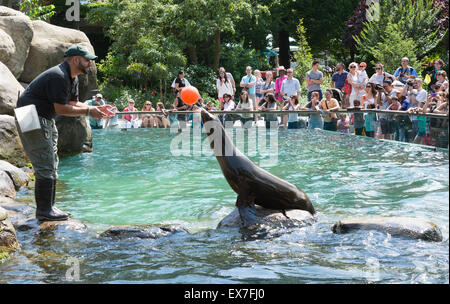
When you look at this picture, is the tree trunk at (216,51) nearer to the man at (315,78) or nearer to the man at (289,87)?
the man at (289,87)

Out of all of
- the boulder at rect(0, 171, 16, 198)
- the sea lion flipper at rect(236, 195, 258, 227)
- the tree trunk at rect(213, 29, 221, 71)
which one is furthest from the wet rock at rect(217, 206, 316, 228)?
the tree trunk at rect(213, 29, 221, 71)

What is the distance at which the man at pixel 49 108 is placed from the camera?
5.70 meters

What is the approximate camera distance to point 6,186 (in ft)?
26.0

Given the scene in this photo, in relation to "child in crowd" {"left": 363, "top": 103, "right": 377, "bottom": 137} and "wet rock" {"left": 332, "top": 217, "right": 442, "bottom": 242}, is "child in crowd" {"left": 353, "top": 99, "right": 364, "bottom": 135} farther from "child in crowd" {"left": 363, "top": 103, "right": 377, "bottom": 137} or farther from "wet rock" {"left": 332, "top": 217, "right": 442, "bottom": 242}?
"wet rock" {"left": 332, "top": 217, "right": 442, "bottom": 242}

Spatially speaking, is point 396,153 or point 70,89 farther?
point 396,153

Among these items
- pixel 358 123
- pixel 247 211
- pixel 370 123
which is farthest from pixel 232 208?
pixel 358 123

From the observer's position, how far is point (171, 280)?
4.50 meters

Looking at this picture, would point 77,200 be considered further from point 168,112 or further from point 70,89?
point 168,112

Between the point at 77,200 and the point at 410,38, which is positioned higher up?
the point at 410,38

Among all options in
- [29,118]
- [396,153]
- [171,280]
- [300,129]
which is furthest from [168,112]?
[171,280]

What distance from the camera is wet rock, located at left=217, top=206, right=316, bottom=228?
19.5 ft

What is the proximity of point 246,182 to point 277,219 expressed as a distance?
53 centimetres

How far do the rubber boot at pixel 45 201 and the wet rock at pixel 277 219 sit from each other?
1855 mm

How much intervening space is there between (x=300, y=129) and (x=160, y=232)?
347 inches
